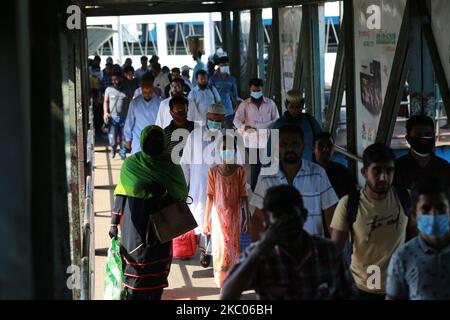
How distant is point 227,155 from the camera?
313 inches

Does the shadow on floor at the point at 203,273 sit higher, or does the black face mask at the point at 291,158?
the black face mask at the point at 291,158

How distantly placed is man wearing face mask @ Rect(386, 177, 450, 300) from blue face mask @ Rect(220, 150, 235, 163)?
3471 millimetres

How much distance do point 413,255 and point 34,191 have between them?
6.08 ft

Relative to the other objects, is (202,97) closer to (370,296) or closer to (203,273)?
(203,273)

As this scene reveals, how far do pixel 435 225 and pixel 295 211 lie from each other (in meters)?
0.77

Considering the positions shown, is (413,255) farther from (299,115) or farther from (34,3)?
(299,115)

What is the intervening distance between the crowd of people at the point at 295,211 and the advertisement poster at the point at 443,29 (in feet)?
4.51

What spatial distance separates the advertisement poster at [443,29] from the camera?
8.55m

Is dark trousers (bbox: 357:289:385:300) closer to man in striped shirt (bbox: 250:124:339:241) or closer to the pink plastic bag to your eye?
man in striped shirt (bbox: 250:124:339:241)

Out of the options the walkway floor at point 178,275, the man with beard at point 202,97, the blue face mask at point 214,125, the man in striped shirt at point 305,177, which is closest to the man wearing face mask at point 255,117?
the man with beard at point 202,97

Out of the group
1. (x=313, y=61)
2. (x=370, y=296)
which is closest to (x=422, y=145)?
(x=370, y=296)

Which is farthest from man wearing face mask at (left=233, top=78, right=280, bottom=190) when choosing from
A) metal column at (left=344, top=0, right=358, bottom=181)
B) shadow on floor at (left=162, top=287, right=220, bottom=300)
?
shadow on floor at (left=162, top=287, right=220, bottom=300)

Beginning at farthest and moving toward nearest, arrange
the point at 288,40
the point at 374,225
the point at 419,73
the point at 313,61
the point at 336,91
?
the point at 288,40 → the point at 313,61 → the point at 336,91 → the point at 419,73 → the point at 374,225

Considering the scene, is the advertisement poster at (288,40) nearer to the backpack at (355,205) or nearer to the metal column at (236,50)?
the metal column at (236,50)
